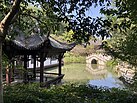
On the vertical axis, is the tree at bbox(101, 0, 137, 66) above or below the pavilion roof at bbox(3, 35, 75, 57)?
below

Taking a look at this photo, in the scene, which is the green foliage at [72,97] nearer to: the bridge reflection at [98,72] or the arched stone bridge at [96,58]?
the bridge reflection at [98,72]

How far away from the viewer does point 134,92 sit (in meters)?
7.48

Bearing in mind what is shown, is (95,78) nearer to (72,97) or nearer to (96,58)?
(96,58)

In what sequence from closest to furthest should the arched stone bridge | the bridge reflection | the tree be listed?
the tree, the bridge reflection, the arched stone bridge

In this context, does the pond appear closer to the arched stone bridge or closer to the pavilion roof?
the pavilion roof

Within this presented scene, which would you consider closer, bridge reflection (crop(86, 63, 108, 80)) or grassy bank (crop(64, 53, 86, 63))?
bridge reflection (crop(86, 63, 108, 80))

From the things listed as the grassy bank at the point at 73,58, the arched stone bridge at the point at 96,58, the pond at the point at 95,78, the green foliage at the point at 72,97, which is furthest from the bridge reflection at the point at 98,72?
the green foliage at the point at 72,97

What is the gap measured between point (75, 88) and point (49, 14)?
2.12m

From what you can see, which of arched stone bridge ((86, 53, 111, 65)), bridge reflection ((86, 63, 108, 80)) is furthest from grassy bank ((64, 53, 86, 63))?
bridge reflection ((86, 63, 108, 80))

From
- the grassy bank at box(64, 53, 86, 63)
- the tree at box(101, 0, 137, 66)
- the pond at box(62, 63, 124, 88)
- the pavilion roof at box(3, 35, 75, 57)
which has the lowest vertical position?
the pond at box(62, 63, 124, 88)

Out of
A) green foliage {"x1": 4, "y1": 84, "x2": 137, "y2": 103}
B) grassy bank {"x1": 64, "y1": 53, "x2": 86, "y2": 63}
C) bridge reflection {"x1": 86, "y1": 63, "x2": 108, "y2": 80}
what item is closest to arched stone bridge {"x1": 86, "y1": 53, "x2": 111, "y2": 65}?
grassy bank {"x1": 64, "y1": 53, "x2": 86, "y2": 63}

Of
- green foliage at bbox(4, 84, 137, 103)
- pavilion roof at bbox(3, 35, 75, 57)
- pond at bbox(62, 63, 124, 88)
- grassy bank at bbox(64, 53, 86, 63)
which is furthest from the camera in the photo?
grassy bank at bbox(64, 53, 86, 63)

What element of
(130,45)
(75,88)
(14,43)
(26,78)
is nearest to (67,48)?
(26,78)

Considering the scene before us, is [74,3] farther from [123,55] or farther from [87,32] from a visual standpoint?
[123,55]
